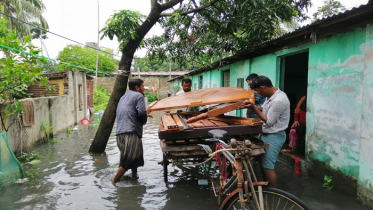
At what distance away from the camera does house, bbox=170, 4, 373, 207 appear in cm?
389

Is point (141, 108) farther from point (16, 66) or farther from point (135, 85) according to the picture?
point (16, 66)

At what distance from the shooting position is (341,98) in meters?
4.54

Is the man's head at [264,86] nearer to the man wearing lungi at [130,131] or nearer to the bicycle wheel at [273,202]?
the bicycle wheel at [273,202]

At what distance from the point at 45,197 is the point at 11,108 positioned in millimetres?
2709

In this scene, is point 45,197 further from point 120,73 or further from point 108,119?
point 120,73

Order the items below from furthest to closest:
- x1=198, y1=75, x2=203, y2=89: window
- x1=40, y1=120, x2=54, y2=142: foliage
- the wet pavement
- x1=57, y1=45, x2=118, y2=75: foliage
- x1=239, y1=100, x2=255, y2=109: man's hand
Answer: x1=57, y1=45, x2=118, y2=75: foliage, x1=198, y1=75, x2=203, y2=89: window, x1=40, y1=120, x2=54, y2=142: foliage, the wet pavement, x1=239, y1=100, x2=255, y2=109: man's hand

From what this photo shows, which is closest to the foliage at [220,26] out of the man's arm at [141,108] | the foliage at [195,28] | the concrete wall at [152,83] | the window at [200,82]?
the foliage at [195,28]

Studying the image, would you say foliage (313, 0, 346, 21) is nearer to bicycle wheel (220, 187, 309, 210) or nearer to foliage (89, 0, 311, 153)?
foliage (89, 0, 311, 153)

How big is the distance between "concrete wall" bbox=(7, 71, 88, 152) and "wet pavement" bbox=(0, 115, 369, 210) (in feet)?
3.41

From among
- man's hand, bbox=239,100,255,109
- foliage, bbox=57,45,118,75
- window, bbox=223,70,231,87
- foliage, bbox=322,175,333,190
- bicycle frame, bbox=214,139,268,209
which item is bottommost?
foliage, bbox=322,175,333,190

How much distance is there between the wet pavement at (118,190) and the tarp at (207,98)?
1414 millimetres

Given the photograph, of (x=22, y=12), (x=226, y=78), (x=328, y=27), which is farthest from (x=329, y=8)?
(x=22, y=12)

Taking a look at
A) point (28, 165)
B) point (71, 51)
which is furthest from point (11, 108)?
point (71, 51)

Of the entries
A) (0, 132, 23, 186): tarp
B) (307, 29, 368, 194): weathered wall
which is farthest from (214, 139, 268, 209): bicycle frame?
(0, 132, 23, 186): tarp
